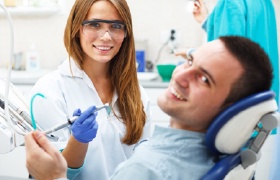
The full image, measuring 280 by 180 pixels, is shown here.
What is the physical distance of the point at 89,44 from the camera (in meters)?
1.67

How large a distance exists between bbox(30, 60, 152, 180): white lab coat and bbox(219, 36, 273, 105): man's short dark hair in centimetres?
72

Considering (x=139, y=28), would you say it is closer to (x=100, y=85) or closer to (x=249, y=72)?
(x=100, y=85)

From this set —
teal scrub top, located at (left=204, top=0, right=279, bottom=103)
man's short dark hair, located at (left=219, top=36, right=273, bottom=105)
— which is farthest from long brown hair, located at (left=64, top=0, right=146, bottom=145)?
man's short dark hair, located at (left=219, top=36, right=273, bottom=105)

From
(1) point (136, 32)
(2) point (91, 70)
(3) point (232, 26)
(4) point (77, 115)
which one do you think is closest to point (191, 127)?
(4) point (77, 115)

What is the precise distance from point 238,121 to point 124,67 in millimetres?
882

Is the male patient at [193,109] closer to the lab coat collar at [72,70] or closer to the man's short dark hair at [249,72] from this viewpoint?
the man's short dark hair at [249,72]

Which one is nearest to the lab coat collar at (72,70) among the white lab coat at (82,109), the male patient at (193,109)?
the white lab coat at (82,109)

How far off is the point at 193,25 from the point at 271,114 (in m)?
2.61

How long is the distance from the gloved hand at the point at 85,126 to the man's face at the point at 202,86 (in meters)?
0.29

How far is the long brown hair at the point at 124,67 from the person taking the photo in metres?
1.64

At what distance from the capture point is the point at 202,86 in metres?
1.01

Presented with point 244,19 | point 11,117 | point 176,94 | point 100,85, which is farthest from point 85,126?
point 244,19

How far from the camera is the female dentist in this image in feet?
5.17

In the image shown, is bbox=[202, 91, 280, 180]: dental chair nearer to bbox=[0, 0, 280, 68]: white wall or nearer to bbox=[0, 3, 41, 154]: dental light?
bbox=[0, 3, 41, 154]: dental light
